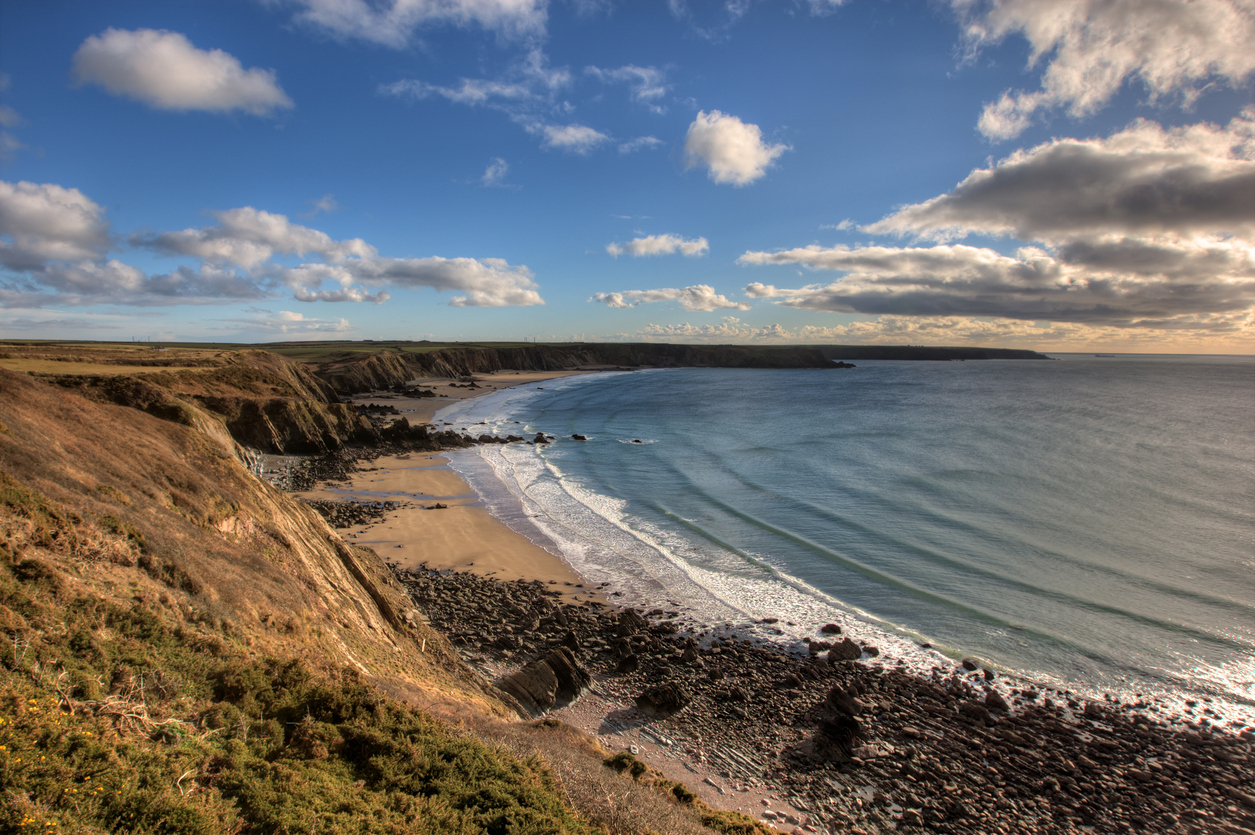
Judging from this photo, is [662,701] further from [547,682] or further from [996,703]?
[996,703]

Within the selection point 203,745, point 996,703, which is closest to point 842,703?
point 996,703

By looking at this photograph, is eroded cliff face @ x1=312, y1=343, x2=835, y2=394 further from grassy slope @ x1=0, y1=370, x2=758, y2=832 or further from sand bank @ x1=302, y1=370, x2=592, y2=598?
grassy slope @ x1=0, y1=370, x2=758, y2=832

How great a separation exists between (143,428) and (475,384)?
86890mm

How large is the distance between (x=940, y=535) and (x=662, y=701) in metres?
18.5

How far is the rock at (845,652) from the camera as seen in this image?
50.4ft

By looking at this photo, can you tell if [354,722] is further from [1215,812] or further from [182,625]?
[1215,812]

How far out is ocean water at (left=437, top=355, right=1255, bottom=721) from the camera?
1652 cm

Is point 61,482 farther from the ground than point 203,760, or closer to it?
farther from the ground

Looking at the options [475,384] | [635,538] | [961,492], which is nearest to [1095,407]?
[961,492]

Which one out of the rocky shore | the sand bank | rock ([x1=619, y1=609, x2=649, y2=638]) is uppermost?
the sand bank

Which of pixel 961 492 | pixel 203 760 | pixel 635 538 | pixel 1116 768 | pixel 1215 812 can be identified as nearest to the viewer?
pixel 203 760

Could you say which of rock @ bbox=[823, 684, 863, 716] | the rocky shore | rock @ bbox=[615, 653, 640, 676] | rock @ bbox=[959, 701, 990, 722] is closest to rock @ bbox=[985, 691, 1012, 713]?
the rocky shore

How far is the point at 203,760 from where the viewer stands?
5496mm

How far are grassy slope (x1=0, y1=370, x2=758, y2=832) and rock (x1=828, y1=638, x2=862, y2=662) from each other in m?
8.43
